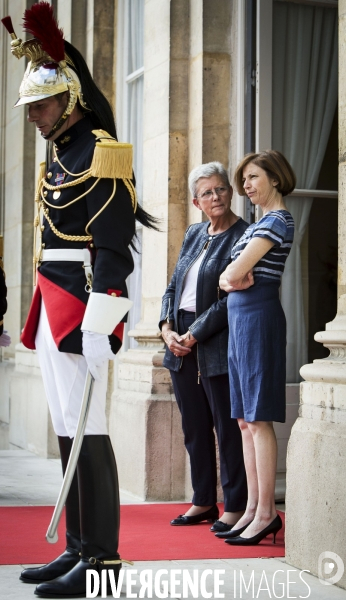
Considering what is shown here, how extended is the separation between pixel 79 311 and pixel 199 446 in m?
2.00

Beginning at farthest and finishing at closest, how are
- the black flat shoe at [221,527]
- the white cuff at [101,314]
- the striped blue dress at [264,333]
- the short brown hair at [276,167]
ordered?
1. the black flat shoe at [221,527]
2. the short brown hair at [276,167]
3. the striped blue dress at [264,333]
4. the white cuff at [101,314]

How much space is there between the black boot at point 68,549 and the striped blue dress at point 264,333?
3.55ft

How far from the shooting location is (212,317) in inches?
207

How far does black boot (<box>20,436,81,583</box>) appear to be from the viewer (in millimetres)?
3904

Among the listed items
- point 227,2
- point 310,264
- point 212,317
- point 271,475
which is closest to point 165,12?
point 227,2

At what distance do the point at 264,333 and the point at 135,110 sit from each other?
353 cm

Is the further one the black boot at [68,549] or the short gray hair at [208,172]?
the short gray hair at [208,172]

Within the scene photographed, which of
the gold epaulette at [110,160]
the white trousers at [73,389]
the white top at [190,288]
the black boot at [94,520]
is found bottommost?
the black boot at [94,520]

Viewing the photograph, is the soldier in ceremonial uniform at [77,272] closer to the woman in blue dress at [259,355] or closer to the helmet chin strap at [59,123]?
the helmet chin strap at [59,123]

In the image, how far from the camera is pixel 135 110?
782 centimetres

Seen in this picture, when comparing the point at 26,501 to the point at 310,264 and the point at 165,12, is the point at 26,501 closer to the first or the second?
the point at 310,264

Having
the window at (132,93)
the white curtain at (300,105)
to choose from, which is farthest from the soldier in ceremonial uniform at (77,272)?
the window at (132,93)

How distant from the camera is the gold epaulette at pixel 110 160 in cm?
374

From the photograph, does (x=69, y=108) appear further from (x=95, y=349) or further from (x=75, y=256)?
(x=95, y=349)
